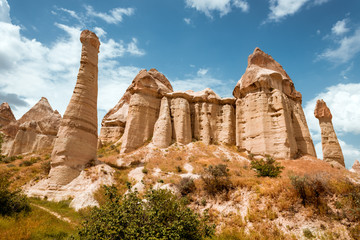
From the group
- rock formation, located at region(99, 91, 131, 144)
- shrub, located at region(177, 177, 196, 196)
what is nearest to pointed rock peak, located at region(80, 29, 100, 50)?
shrub, located at region(177, 177, 196, 196)

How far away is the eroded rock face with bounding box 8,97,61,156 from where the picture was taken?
3062 cm

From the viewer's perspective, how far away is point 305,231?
8.15 meters

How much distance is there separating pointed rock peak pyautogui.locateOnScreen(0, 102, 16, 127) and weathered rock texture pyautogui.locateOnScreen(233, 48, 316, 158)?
40565mm

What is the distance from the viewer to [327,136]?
2991 cm

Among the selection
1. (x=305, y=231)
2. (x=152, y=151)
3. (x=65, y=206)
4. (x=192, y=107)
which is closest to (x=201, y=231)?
(x=305, y=231)

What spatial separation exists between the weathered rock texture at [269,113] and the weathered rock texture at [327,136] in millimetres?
7615

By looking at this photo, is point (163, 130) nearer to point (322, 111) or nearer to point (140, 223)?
point (140, 223)

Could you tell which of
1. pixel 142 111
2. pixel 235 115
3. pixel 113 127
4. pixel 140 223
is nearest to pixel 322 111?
pixel 235 115

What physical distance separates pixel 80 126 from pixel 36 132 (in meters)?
20.9

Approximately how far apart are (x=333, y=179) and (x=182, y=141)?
17.2 meters

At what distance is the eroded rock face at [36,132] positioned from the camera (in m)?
30.6

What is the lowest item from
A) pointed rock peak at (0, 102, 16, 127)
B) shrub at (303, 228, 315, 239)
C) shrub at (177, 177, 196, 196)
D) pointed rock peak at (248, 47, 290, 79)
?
shrub at (303, 228, 315, 239)

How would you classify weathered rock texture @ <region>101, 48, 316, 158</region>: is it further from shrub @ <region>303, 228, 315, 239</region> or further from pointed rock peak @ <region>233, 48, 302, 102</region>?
shrub @ <region>303, 228, 315, 239</region>

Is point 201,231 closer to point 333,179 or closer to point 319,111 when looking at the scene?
point 333,179
